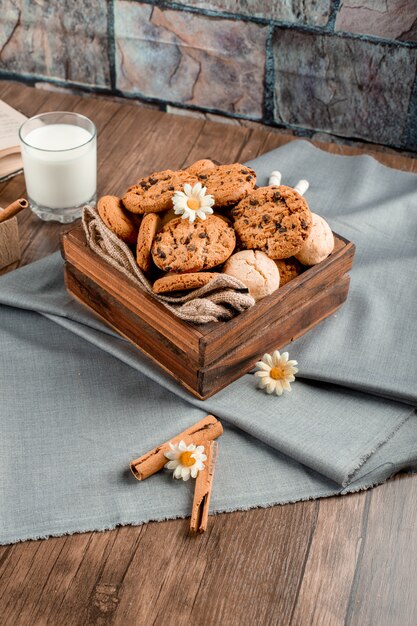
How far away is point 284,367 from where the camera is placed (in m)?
1.15

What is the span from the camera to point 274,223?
1125 mm

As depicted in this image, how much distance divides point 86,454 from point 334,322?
0.45 metres

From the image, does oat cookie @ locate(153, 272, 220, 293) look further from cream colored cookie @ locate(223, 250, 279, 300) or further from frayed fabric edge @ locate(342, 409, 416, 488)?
frayed fabric edge @ locate(342, 409, 416, 488)

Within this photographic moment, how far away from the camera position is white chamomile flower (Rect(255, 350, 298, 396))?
1.14m

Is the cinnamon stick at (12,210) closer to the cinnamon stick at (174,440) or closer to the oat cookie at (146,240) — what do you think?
the oat cookie at (146,240)

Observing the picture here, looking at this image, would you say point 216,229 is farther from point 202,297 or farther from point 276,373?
point 276,373

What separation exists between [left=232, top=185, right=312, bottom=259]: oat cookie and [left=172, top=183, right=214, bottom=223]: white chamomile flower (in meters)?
0.06

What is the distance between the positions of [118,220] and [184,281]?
0.15 metres

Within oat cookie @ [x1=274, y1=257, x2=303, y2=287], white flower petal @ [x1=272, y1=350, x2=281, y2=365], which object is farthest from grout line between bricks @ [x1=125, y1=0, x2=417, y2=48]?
white flower petal @ [x1=272, y1=350, x2=281, y2=365]

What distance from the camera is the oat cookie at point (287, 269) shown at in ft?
3.79

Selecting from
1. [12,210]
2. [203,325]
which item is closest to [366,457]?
[203,325]

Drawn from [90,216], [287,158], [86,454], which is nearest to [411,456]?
[86,454]

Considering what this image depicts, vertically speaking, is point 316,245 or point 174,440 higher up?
point 316,245

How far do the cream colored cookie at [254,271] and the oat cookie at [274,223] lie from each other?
2cm
